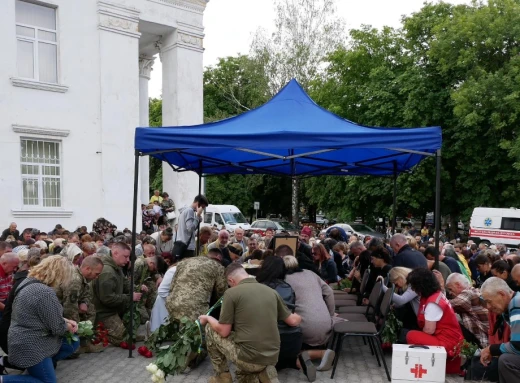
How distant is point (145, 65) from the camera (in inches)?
879

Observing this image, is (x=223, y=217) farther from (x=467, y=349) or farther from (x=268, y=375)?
(x=268, y=375)

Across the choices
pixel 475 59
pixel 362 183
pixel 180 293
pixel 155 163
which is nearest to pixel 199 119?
pixel 362 183

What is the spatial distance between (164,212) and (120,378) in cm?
1247

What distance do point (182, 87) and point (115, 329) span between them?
45.7ft

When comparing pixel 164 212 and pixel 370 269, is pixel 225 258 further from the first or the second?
pixel 164 212

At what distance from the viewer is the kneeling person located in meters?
4.50

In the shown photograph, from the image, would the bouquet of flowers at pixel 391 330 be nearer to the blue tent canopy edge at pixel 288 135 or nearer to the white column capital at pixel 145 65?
the blue tent canopy edge at pixel 288 135

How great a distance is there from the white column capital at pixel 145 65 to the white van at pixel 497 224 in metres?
16.3

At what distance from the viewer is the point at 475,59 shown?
22.1m

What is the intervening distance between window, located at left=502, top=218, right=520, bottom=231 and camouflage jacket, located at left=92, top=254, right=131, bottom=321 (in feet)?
65.9

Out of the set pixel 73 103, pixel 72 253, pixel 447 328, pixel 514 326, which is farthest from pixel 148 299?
pixel 73 103

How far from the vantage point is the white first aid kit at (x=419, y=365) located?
15.8 feet

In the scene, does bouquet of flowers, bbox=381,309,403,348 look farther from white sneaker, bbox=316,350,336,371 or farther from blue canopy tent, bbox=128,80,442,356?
blue canopy tent, bbox=128,80,442,356

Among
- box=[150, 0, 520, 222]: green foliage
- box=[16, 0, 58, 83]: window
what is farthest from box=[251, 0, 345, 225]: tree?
box=[16, 0, 58, 83]: window
